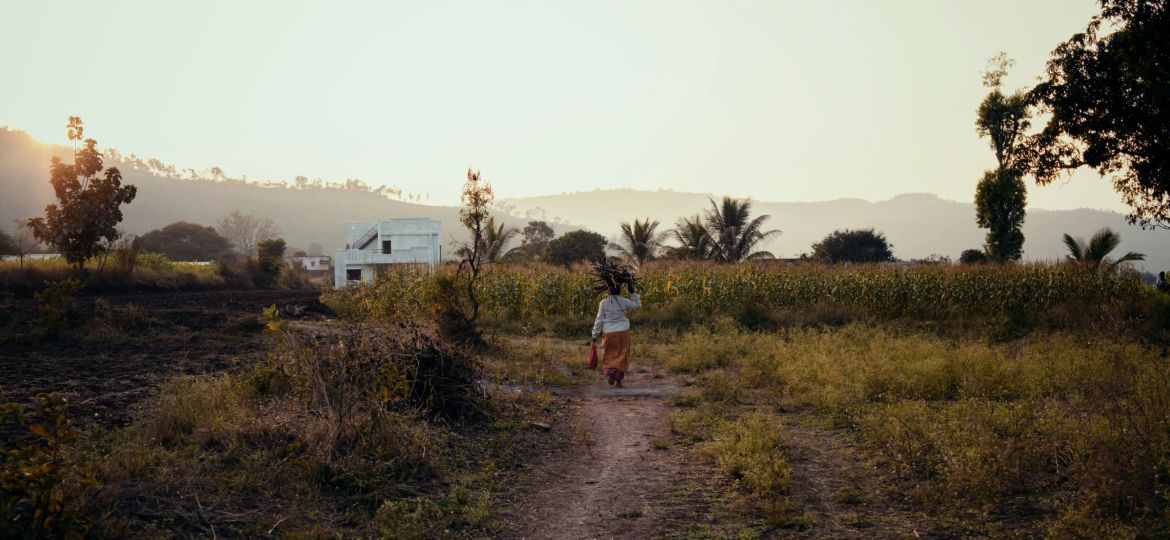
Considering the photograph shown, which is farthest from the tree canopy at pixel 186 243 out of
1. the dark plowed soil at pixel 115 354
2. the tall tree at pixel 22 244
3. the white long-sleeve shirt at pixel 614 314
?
the white long-sleeve shirt at pixel 614 314

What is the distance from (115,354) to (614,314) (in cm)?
799

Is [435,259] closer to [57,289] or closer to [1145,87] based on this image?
[57,289]

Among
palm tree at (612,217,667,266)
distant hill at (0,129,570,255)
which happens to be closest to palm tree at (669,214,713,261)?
palm tree at (612,217,667,266)

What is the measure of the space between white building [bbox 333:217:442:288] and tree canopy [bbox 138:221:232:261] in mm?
27542

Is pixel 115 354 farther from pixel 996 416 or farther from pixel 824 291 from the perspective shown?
pixel 824 291

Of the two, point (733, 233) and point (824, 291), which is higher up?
point (733, 233)

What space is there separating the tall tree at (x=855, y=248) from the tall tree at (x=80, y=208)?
4535 centimetres

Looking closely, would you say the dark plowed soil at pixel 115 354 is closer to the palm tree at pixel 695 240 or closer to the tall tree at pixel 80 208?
the tall tree at pixel 80 208

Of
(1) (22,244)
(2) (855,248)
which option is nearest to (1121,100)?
(2) (855,248)

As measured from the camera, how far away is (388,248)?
172ft

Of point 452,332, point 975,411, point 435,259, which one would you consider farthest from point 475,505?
point 435,259

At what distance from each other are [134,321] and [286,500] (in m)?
11.4

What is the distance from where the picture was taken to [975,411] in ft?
26.8

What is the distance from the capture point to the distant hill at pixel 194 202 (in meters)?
117
